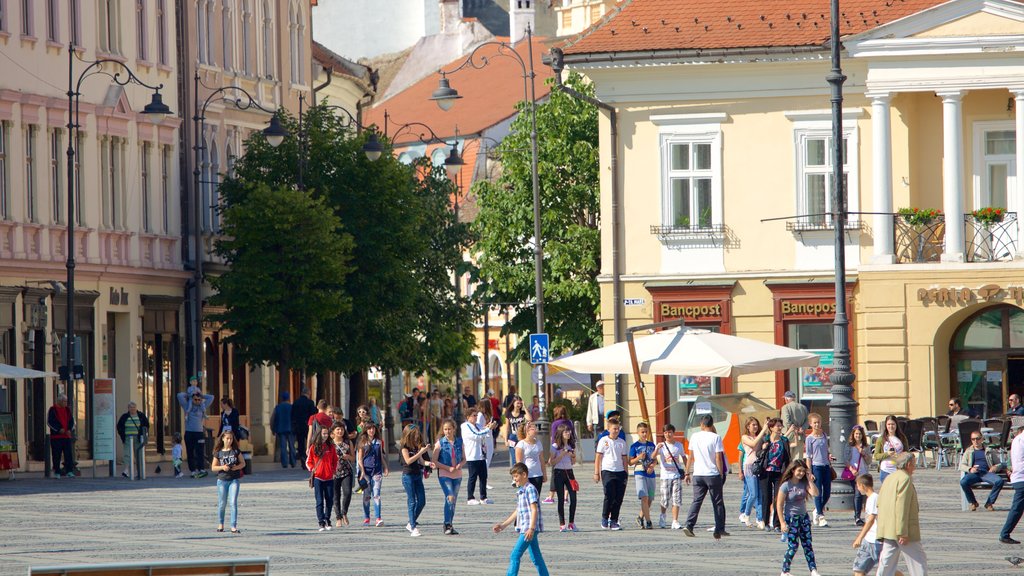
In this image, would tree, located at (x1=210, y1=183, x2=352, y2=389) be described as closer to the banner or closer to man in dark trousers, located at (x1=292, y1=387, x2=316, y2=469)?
man in dark trousers, located at (x1=292, y1=387, x2=316, y2=469)

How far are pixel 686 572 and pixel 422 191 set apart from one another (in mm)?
36641

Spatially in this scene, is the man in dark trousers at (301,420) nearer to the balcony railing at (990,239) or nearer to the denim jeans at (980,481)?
the balcony railing at (990,239)

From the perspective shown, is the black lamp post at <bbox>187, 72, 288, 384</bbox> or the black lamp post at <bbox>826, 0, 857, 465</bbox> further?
the black lamp post at <bbox>187, 72, 288, 384</bbox>

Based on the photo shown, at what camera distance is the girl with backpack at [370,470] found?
92.4 ft

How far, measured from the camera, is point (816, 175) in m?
42.2

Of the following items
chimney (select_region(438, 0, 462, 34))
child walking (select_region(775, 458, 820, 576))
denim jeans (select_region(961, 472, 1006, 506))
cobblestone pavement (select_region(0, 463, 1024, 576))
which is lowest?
cobblestone pavement (select_region(0, 463, 1024, 576))

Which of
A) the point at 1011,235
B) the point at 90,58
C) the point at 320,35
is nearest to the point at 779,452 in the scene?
the point at 1011,235

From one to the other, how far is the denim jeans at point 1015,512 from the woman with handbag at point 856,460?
3261 mm

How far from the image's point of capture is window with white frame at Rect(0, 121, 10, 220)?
139ft

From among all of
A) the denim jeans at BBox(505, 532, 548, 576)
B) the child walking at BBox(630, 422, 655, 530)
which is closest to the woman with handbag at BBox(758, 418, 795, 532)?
the child walking at BBox(630, 422, 655, 530)

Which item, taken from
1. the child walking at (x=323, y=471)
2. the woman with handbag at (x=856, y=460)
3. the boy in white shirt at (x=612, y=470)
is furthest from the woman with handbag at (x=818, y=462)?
the child walking at (x=323, y=471)

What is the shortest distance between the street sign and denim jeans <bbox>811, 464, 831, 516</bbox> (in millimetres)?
14501

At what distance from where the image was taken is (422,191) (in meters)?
57.2

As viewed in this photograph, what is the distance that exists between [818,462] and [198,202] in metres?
24.2
